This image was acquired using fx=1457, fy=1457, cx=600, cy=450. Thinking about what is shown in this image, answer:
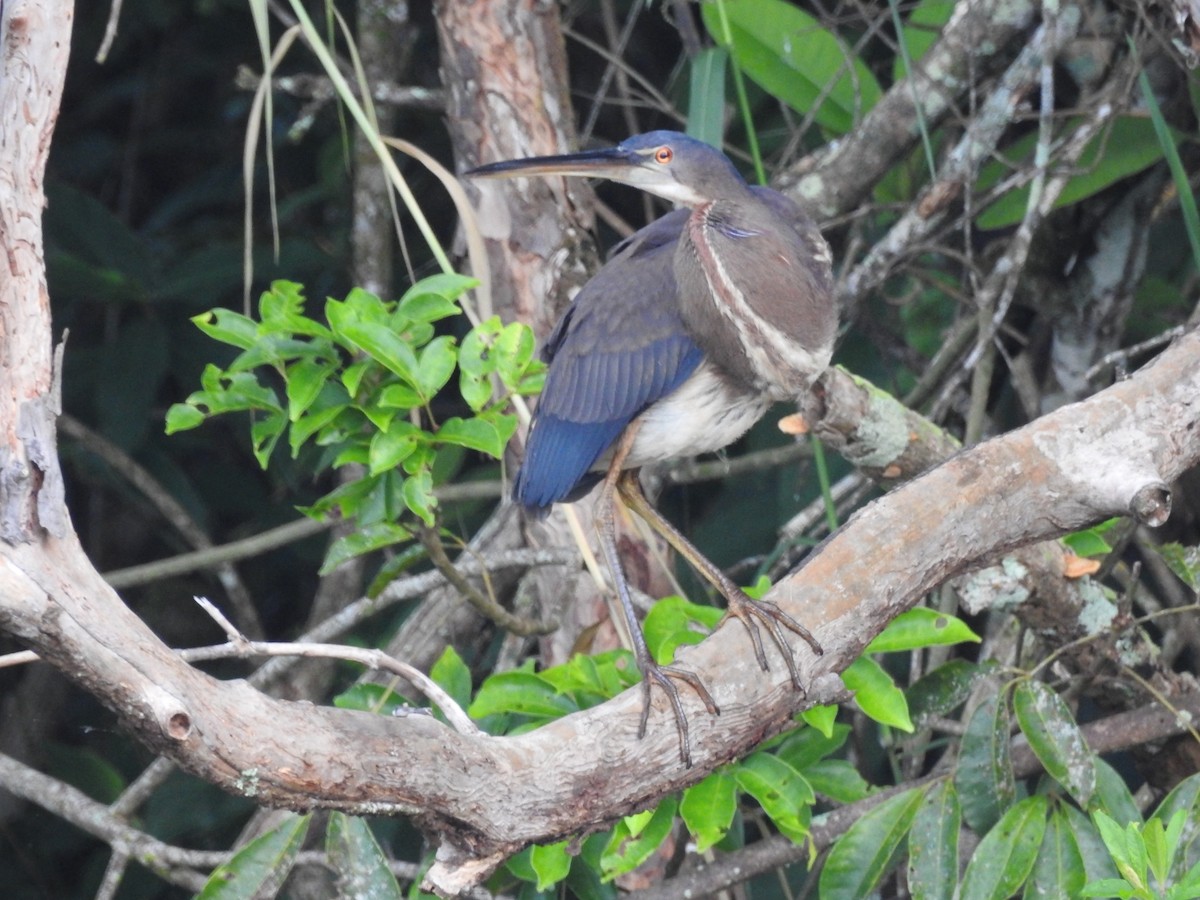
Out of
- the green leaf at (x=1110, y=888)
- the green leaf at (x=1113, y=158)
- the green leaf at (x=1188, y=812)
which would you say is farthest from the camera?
the green leaf at (x=1113, y=158)

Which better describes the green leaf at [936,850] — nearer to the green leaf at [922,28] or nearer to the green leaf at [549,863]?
the green leaf at [549,863]

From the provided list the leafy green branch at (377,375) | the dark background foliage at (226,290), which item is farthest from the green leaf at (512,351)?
the dark background foliage at (226,290)

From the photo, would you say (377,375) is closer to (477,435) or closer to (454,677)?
(477,435)

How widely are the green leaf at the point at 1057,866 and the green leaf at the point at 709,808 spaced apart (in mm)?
437

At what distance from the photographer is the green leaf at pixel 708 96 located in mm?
2637

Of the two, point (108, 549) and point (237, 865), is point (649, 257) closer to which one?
point (237, 865)

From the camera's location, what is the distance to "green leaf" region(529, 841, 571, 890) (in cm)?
200

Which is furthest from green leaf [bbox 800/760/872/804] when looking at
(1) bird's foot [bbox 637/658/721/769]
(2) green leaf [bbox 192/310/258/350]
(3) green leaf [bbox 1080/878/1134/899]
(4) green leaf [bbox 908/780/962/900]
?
(2) green leaf [bbox 192/310/258/350]

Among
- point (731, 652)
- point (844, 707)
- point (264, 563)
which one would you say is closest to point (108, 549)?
point (264, 563)

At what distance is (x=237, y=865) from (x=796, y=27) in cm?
199

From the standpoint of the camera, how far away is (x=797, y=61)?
3.06 metres

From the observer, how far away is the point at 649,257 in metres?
2.38

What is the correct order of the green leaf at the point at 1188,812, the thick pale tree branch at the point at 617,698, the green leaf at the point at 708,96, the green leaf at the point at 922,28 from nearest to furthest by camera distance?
the thick pale tree branch at the point at 617,698
the green leaf at the point at 1188,812
the green leaf at the point at 708,96
the green leaf at the point at 922,28

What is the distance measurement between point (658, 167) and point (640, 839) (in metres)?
1.06
